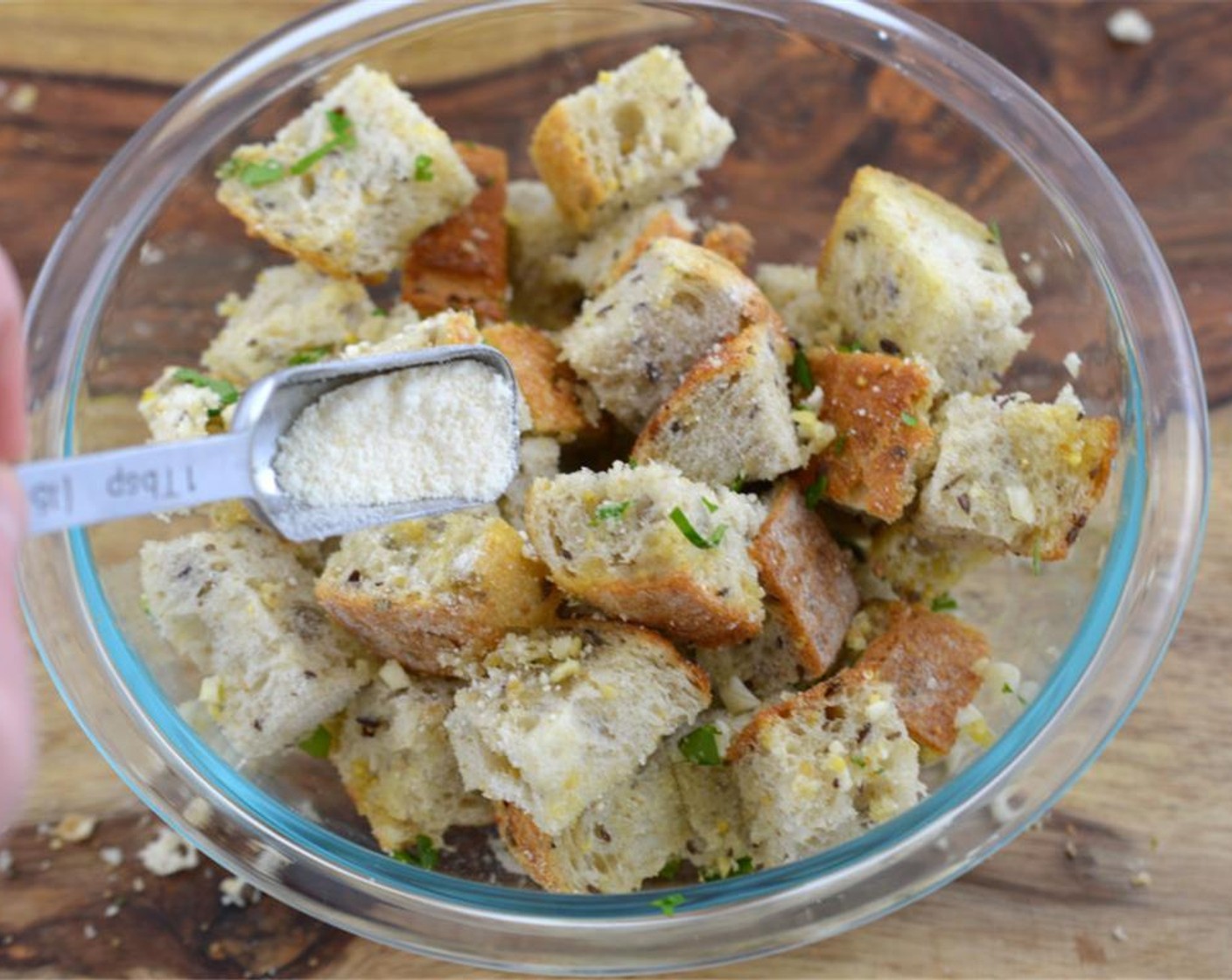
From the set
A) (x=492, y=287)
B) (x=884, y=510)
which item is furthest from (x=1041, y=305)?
(x=492, y=287)

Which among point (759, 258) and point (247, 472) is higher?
point (759, 258)

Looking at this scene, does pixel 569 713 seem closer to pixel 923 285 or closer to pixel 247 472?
pixel 247 472

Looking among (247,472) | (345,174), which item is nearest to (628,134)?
(345,174)

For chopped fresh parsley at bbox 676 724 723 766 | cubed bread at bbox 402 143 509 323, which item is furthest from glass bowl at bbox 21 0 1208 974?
cubed bread at bbox 402 143 509 323

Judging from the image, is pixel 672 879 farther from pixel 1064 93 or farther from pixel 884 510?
pixel 1064 93

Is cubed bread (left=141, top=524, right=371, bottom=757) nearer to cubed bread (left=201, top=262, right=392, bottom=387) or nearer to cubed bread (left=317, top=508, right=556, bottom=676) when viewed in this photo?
cubed bread (left=317, top=508, right=556, bottom=676)
